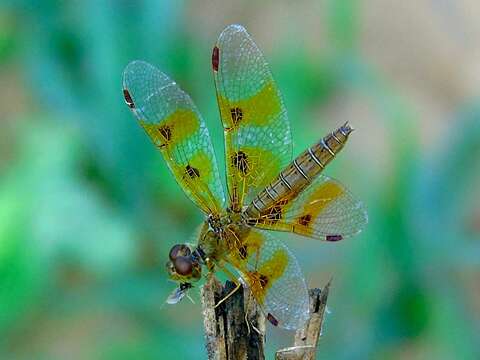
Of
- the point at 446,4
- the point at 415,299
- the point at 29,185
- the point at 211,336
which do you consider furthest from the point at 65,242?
the point at 446,4

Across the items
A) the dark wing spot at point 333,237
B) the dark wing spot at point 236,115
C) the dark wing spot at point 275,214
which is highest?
the dark wing spot at point 236,115

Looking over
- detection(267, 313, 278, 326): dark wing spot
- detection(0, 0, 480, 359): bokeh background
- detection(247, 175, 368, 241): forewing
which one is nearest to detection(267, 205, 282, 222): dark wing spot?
detection(247, 175, 368, 241): forewing

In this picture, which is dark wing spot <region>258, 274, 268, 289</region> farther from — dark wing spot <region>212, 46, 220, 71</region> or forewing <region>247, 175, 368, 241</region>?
dark wing spot <region>212, 46, 220, 71</region>

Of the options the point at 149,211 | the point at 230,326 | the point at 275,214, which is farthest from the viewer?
the point at 149,211

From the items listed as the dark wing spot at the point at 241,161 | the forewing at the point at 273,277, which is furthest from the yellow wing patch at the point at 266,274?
the dark wing spot at the point at 241,161

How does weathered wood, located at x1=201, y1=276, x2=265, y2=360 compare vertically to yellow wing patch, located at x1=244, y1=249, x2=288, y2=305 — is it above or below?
below

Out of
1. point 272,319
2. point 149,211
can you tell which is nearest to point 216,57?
point 272,319

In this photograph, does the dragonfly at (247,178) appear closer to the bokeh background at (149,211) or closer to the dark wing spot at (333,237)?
the dark wing spot at (333,237)

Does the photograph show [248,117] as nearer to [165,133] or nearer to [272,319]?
[165,133]
